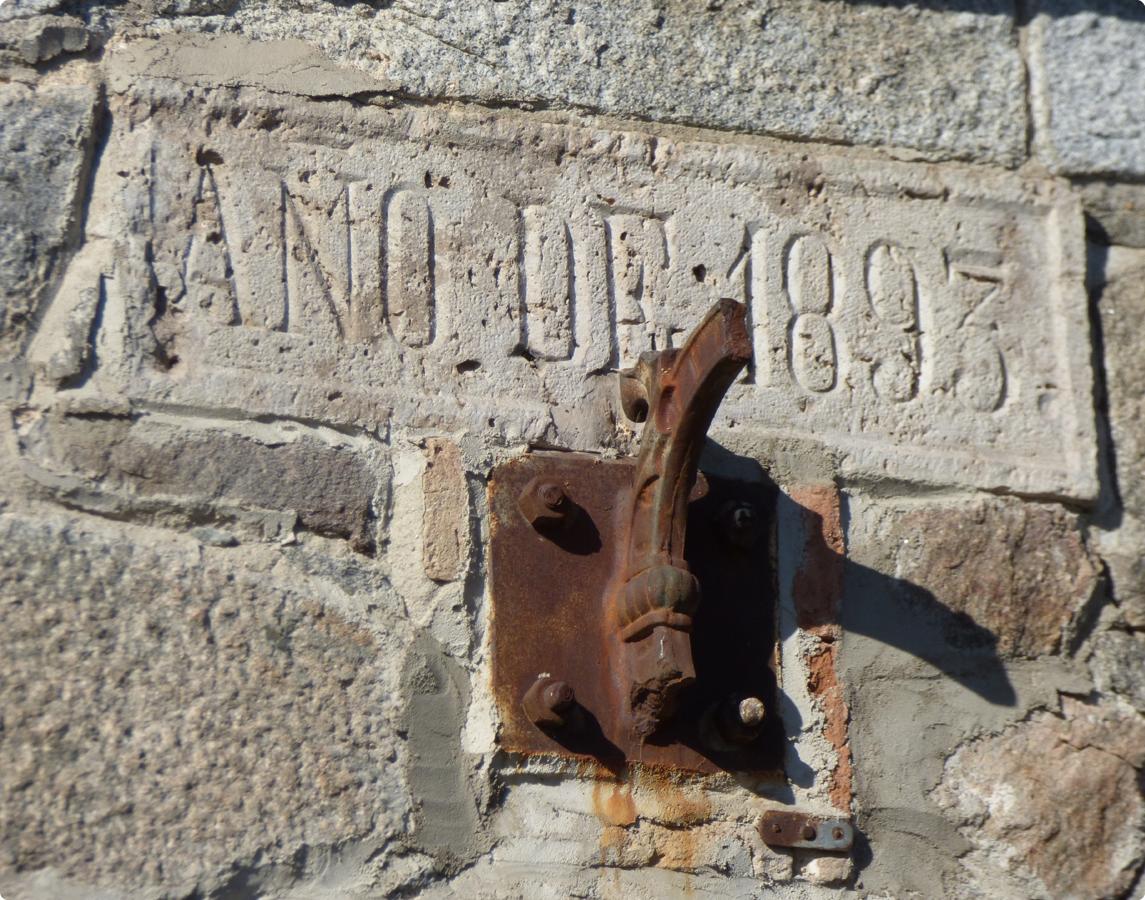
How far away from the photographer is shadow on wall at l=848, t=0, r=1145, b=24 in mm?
2080

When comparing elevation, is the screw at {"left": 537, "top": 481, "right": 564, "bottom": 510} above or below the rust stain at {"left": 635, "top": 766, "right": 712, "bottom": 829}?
above

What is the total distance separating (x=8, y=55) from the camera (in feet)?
5.66

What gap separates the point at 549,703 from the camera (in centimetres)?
160

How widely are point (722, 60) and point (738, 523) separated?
0.61 m

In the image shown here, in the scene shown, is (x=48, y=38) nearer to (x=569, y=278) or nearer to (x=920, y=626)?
(x=569, y=278)

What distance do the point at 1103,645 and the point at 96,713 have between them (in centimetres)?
114

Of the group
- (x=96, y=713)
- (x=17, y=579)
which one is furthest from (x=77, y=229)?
(x=96, y=713)

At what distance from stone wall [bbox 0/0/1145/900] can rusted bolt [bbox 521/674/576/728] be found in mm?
42

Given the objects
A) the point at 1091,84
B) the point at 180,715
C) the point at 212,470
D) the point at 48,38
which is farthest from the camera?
the point at 1091,84

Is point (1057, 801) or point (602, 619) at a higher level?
point (602, 619)

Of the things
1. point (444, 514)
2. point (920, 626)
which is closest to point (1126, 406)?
point (920, 626)

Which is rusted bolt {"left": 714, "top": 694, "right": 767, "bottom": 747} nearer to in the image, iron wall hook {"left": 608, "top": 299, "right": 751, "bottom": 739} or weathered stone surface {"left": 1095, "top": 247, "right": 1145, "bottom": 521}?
iron wall hook {"left": 608, "top": 299, "right": 751, "bottom": 739}

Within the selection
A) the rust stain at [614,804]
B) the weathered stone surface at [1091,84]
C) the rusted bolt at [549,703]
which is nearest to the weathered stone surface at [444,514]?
the rusted bolt at [549,703]

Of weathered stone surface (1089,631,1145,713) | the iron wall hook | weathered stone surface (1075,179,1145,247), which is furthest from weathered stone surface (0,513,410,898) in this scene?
weathered stone surface (1075,179,1145,247)
